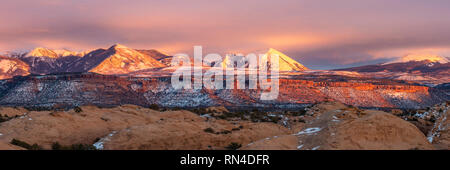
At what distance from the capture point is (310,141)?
19.6 meters

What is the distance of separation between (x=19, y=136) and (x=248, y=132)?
19853mm

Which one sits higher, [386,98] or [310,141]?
[310,141]

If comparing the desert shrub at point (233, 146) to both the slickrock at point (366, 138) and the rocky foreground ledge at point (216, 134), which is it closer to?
the rocky foreground ledge at point (216, 134)

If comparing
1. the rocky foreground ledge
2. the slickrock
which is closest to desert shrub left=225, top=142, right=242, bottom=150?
the rocky foreground ledge

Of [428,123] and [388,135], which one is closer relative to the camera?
[388,135]

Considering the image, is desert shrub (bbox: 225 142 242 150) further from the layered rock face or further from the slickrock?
the layered rock face

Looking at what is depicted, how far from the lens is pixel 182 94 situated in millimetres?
138000

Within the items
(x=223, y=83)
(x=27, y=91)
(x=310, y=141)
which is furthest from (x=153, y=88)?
(x=310, y=141)

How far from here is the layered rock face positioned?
121438 millimetres

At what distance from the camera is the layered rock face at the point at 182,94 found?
398 feet
